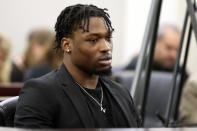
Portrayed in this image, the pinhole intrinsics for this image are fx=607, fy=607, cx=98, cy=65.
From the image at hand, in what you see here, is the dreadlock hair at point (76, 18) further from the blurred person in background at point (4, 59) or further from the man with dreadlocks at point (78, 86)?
the blurred person in background at point (4, 59)

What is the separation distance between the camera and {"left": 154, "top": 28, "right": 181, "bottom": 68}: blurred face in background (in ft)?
16.1

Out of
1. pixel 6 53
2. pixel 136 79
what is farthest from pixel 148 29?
pixel 6 53

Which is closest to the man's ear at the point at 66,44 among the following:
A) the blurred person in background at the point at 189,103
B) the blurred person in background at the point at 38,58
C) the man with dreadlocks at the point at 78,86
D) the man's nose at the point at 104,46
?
the man with dreadlocks at the point at 78,86

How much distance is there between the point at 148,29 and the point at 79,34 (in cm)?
90

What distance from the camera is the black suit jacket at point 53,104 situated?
1783mm

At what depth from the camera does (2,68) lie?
4922mm

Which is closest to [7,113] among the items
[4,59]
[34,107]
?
[34,107]

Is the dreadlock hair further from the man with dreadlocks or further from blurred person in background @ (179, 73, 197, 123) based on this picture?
blurred person in background @ (179, 73, 197, 123)

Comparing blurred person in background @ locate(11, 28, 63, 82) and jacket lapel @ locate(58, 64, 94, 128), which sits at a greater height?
jacket lapel @ locate(58, 64, 94, 128)

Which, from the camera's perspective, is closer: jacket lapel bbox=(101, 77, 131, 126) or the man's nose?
the man's nose

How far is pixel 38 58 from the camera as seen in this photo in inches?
188

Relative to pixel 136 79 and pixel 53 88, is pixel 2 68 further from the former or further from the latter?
pixel 53 88

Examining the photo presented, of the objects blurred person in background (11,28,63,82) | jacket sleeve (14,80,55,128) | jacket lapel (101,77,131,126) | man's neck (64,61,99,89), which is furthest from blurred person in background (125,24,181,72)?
jacket sleeve (14,80,55,128)

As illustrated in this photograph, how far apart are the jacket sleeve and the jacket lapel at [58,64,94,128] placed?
8 cm
